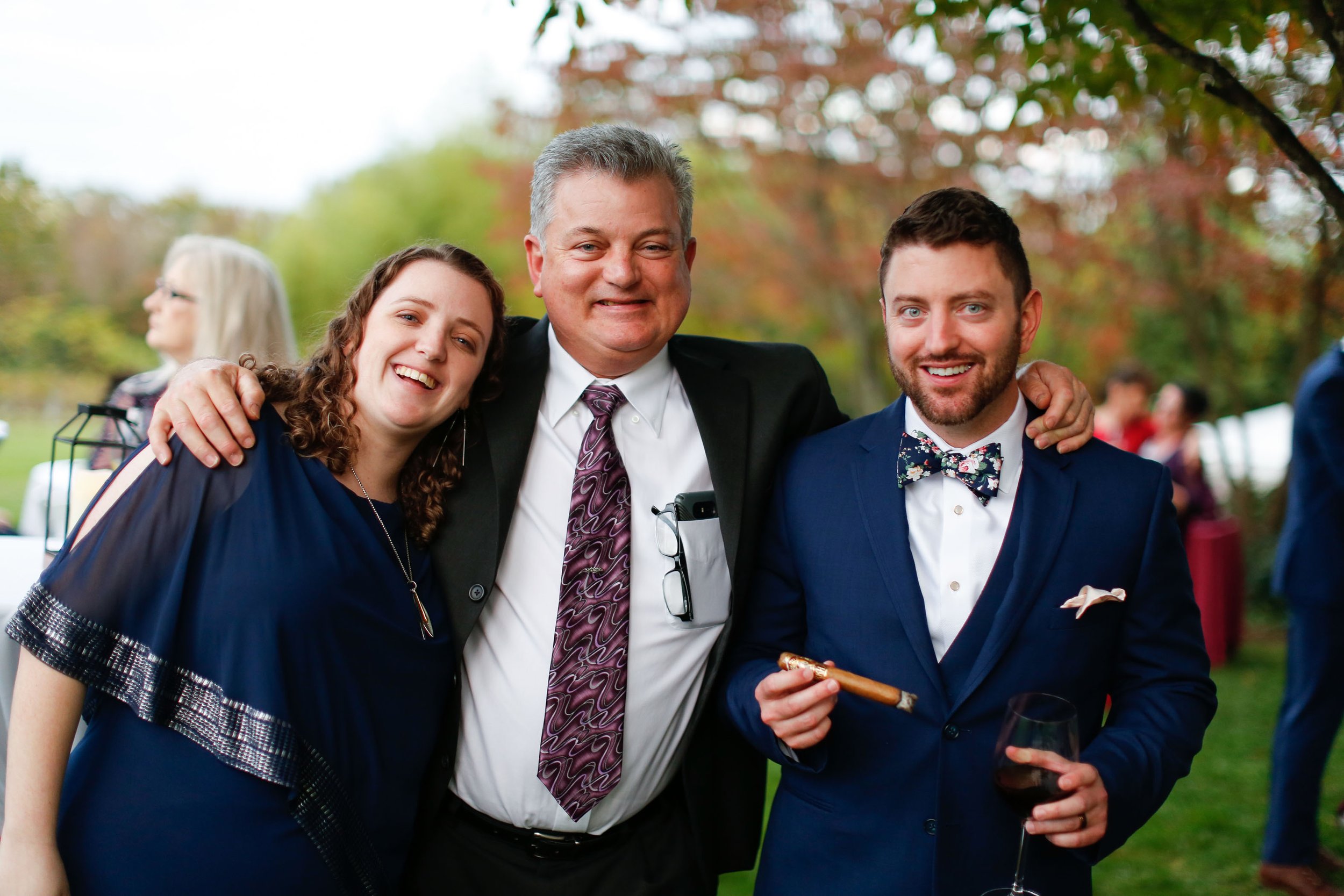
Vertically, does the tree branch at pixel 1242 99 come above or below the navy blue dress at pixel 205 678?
above

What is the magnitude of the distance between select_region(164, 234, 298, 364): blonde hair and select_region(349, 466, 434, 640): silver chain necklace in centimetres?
219

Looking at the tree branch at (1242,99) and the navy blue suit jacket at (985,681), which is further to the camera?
the navy blue suit jacket at (985,681)

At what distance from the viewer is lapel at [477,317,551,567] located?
2369mm

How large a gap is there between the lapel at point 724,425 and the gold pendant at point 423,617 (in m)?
0.72

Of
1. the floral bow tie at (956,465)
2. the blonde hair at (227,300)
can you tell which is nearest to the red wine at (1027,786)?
the floral bow tie at (956,465)

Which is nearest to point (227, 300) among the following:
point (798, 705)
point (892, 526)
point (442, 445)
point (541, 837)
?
point (442, 445)

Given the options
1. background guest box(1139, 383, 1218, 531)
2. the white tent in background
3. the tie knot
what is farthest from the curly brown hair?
the white tent in background

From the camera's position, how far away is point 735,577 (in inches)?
95.0

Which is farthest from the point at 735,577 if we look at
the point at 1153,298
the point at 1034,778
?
the point at 1153,298

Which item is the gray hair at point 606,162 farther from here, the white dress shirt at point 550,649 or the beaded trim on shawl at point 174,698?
the beaded trim on shawl at point 174,698

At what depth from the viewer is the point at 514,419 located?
2461mm

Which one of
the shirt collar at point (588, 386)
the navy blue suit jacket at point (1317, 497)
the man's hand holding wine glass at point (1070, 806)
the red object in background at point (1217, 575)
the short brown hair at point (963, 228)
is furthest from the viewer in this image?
the red object in background at point (1217, 575)

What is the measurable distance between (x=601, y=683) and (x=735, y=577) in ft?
1.34

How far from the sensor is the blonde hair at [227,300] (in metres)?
4.21
